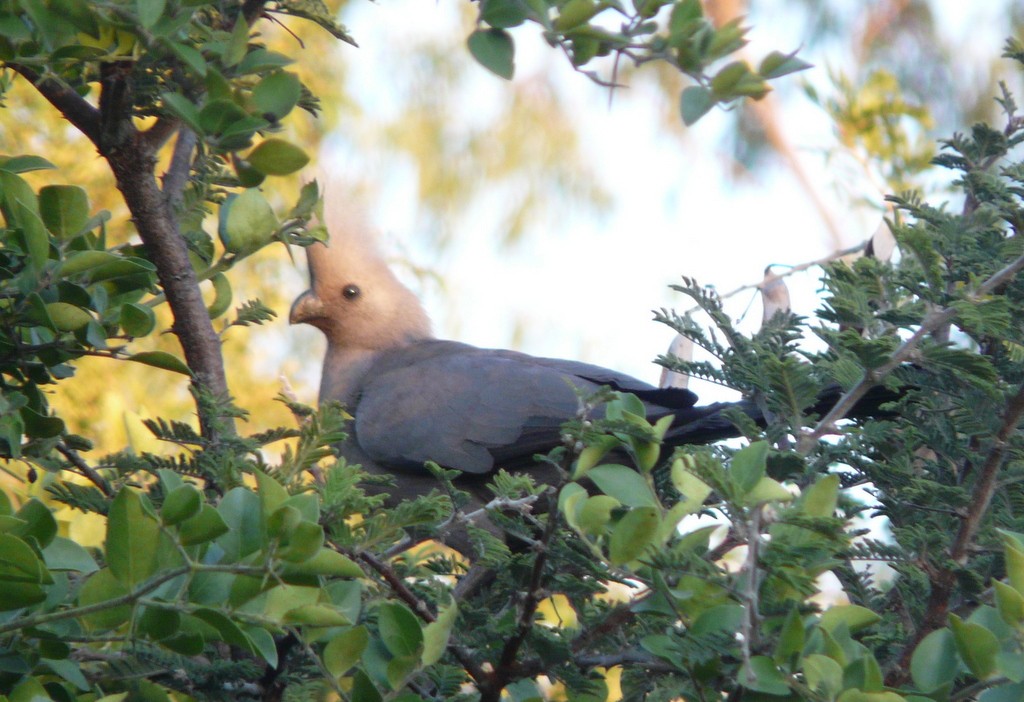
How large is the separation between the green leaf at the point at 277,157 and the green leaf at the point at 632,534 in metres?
0.48

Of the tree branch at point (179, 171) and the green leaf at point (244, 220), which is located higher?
the tree branch at point (179, 171)

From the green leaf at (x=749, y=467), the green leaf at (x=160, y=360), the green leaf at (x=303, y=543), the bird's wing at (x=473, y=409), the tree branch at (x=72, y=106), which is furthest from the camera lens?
the bird's wing at (x=473, y=409)

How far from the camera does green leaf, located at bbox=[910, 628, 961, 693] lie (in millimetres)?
1015

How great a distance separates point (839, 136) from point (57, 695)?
399 cm

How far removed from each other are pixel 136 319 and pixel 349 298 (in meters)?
2.56

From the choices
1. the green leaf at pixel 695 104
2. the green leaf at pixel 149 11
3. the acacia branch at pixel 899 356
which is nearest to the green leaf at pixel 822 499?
the acacia branch at pixel 899 356

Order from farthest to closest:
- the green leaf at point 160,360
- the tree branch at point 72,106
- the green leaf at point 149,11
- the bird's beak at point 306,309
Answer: the bird's beak at point 306,309, the tree branch at point 72,106, the green leaf at point 160,360, the green leaf at point 149,11

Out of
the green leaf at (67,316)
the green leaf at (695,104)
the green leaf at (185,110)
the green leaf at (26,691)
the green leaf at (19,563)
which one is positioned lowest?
the green leaf at (26,691)

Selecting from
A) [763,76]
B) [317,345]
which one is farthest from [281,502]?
[317,345]

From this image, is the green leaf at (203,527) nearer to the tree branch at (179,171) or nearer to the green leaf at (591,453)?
the green leaf at (591,453)

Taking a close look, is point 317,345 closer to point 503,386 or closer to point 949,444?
point 503,386

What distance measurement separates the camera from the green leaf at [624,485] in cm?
103

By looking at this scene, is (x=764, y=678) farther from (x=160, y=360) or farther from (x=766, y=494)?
(x=160, y=360)

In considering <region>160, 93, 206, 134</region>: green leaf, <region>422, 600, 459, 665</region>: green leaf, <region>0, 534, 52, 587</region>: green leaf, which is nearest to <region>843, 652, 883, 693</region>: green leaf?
<region>422, 600, 459, 665</region>: green leaf
